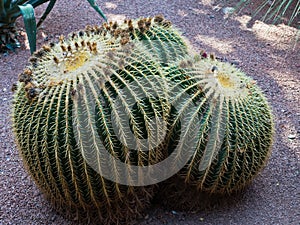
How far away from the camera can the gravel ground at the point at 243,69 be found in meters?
2.44

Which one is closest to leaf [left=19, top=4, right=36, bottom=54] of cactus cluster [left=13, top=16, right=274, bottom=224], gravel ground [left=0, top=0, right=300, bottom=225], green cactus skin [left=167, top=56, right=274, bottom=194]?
gravel ground [left=0, top=0, right=300, bottom=225]

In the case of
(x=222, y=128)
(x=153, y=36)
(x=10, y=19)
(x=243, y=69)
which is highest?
(x=153, y=36)

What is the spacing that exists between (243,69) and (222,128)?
79.0 inches

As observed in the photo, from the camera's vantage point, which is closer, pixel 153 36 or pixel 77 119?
pixel 77 119

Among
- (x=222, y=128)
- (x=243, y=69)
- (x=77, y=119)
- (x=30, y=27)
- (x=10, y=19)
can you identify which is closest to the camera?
(x=77, y=119)

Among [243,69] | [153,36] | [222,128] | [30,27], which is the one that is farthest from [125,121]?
[243,69]

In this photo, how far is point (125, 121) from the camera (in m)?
2.05

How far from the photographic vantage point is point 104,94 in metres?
2.05

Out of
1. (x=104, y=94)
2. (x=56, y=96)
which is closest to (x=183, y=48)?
(x=104, y=94)

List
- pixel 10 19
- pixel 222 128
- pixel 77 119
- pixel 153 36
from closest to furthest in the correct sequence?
pixel 77 119 < pixel 222 128 < pixel 153 36 < pixel 10 19

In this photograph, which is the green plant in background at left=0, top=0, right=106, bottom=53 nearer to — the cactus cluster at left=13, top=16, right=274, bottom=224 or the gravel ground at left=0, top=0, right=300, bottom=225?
the gravel ground at left=0, top=0, right=300, bottom=225

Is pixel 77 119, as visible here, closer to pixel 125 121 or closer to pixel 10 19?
pixel 125 121

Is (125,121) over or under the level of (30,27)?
over

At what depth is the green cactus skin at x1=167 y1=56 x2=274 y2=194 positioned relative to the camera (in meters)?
2.21
